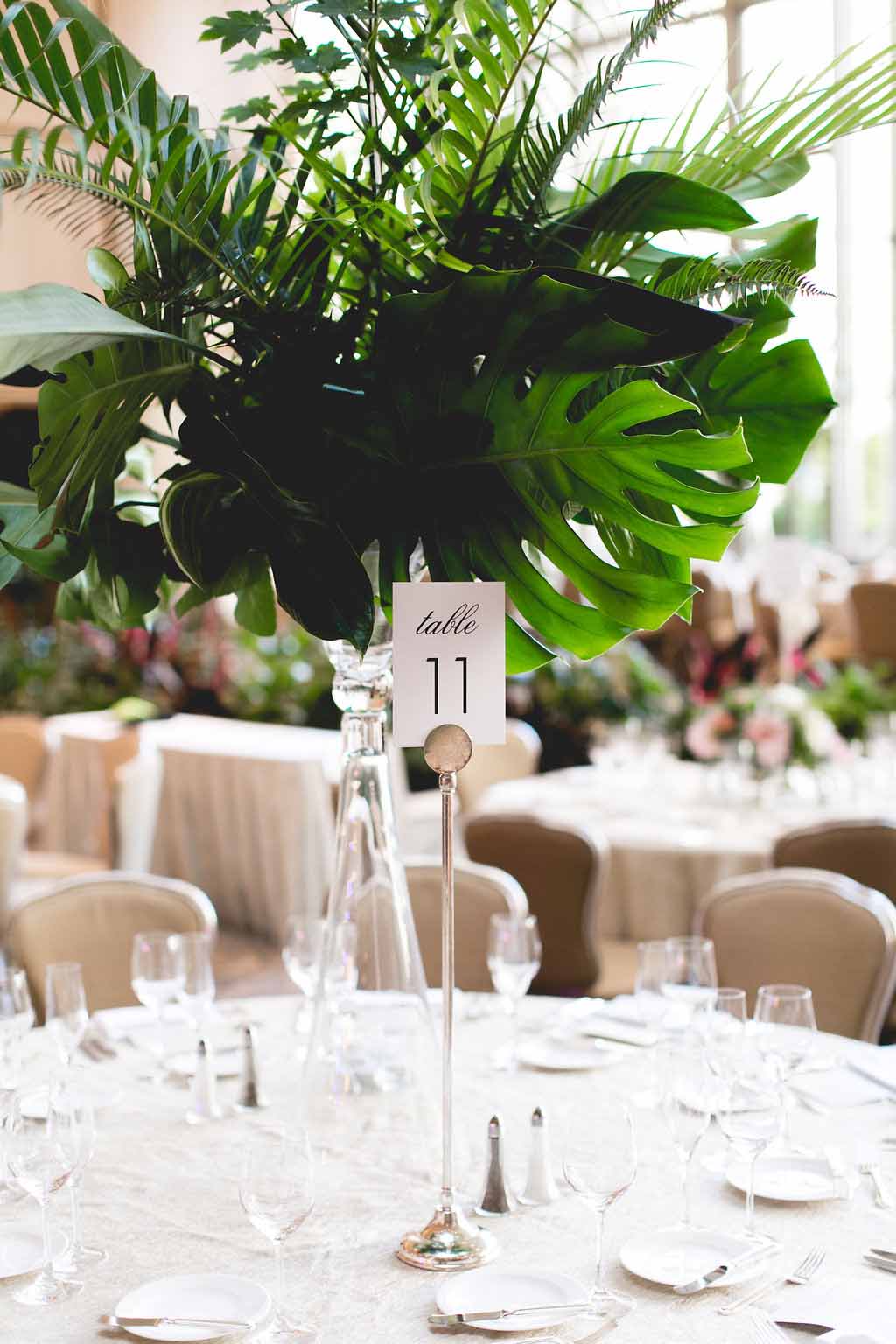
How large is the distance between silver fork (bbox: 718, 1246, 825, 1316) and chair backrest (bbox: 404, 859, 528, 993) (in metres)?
1.30

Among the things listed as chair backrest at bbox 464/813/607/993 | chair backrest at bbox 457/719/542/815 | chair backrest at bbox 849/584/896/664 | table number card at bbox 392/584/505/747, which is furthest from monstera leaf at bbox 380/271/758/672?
chair backrest at bbox 849/584/896/664

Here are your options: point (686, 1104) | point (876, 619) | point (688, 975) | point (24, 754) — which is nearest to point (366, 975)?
point (686, 1104)

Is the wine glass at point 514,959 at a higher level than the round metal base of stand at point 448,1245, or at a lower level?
higher

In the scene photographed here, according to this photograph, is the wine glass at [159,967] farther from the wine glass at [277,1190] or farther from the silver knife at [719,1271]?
the silver knife at [719,1271]

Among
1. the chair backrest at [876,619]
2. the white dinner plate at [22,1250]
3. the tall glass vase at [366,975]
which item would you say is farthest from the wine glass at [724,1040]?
the chair backrest at [876,619]

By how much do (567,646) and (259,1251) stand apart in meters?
0.69

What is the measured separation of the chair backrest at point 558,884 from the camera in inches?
134

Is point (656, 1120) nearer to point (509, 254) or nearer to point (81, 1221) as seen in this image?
point (81, 1221)

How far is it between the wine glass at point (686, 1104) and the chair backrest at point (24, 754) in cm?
416

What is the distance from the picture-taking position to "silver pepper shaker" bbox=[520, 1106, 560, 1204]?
1.55m

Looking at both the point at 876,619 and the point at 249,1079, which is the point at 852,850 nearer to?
the point at 249,1079

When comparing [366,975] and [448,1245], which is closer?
[448,1245]

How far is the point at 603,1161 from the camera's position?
1291mm

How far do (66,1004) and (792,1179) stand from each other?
98 centimetres
